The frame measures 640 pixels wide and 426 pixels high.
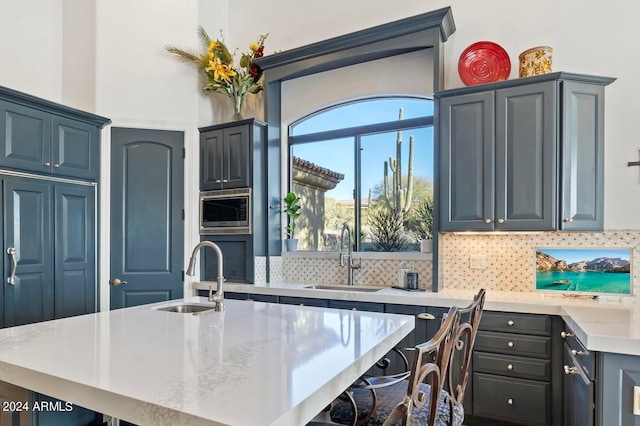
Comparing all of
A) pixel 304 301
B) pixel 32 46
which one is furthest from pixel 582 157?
pixel 32 46

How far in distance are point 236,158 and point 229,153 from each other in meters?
0.10

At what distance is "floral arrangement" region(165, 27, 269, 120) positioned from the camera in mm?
3842

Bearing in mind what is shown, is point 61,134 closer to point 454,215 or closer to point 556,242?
point 454,215

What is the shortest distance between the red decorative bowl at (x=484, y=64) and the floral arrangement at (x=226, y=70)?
2019 millimetres

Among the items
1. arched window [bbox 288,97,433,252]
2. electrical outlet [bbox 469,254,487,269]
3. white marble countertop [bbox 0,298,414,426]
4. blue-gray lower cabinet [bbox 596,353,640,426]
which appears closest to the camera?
white marble countertop [bbox 0,298,414,426]

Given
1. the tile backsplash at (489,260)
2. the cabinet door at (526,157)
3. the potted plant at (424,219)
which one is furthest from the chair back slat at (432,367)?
the potted plant at (424,219)

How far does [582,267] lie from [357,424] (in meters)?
2.26

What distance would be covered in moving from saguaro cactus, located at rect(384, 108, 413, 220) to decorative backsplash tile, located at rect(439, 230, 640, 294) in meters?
0.52

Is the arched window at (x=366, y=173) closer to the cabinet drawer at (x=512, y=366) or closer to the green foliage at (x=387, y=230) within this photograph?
the green foliage at (x=387, y=230)

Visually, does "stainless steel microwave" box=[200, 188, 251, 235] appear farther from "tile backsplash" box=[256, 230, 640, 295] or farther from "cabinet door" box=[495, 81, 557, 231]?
"cabinet door" box=[495, 81, 557, 231]

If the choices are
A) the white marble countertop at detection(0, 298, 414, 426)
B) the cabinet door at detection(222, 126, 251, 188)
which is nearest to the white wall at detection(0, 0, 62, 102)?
the cabinet door at detection(222, 126, 251, 188)

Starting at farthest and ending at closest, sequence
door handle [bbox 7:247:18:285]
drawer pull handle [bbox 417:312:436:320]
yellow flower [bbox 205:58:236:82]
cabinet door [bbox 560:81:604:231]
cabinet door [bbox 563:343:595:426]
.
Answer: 1. yellow flower [bbox 205:58:236:82]
2. door handle [bbox 7:247:18:285]
3. drawer pull handle [bbox 417:312:436:320]
4. cabinet door [bbox 560:81:604:231]
5. cabinet door [bbox 563:343:595:426]

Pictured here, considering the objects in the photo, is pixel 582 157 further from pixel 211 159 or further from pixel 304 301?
pixel 211 159

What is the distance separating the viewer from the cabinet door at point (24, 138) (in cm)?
288
